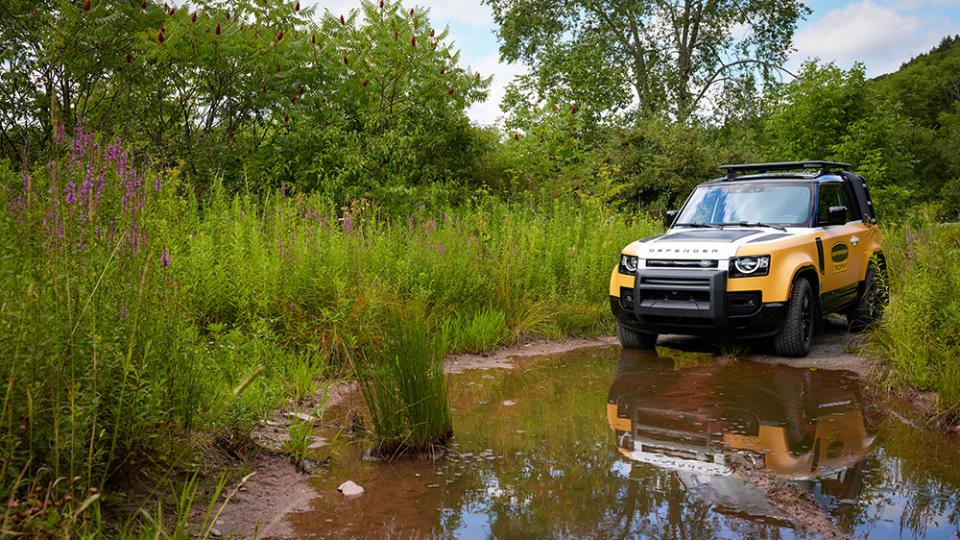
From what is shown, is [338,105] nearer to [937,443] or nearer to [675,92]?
[937,443]

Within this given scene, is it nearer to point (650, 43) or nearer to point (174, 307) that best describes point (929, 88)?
point (650, 43)

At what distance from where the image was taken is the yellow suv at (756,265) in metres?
7.22

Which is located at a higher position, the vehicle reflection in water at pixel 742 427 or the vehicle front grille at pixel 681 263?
the vehicle front grille at pixel 681 263

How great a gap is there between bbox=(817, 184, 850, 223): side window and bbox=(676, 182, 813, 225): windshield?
0.21 m

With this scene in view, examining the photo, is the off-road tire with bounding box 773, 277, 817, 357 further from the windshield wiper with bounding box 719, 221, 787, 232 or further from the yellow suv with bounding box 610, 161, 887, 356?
the windshield wiper with bounding box 719, 221, 787, 232

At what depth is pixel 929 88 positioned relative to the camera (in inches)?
2480

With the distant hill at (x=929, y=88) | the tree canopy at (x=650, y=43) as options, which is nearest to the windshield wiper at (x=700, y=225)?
the tree canopy at (x=650, y=43)

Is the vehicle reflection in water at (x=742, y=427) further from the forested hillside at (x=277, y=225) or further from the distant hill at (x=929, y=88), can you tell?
the distant hill at (x=929, y=88)

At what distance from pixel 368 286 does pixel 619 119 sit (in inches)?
1016

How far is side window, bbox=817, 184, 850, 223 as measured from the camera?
27.3 feet

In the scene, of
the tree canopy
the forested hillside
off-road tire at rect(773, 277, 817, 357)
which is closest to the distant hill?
the tree canopy

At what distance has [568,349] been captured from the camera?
8336 mm

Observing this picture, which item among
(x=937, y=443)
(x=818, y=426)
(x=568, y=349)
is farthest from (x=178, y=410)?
(x=568, y=349)

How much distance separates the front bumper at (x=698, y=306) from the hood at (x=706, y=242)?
6.9 inches
